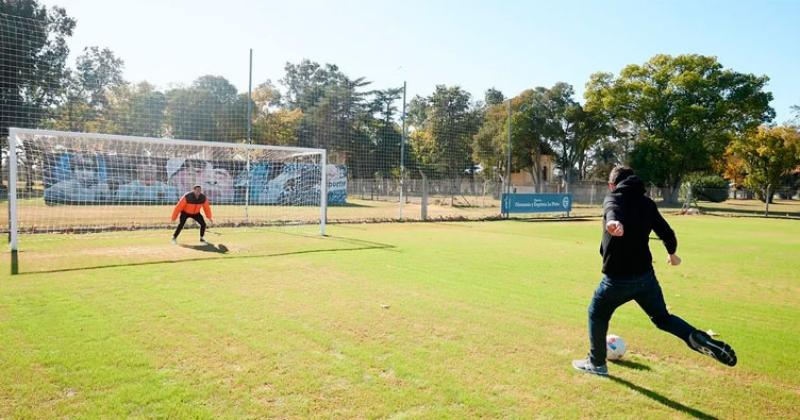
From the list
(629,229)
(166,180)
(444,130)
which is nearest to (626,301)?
(629,229)

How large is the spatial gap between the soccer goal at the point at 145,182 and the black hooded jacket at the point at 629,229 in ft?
37.3

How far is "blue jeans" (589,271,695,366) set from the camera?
4344mm

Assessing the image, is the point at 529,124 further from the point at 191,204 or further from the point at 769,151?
the point at 191,204

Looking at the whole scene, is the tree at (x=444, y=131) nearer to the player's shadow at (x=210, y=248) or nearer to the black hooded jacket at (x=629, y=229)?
the player's shadow at (x=210, y=248)

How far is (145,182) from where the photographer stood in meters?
26.4

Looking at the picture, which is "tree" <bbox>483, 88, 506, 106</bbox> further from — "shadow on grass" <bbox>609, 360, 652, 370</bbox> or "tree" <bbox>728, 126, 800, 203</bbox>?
"shadow on grass" <bbox>609, 360, 652, 370</bbox>

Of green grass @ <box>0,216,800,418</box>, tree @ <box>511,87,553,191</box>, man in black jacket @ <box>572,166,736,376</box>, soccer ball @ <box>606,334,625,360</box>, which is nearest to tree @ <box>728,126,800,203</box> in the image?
tree @ <box>511,87,553,191</box>

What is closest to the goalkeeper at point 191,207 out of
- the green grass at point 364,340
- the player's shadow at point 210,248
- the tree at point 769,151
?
the player's shadow at point 210,248

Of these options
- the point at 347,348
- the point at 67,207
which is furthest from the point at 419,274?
the point at 67,207

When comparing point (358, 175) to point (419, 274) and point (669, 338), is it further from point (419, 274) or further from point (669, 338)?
point (669, 338)

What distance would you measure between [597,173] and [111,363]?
245ft

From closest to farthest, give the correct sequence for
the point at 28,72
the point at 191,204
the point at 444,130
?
the point at 191,204 < the point at 28,72 < the point at 444,130

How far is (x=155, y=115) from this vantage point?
21.6 m

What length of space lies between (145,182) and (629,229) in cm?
2692
